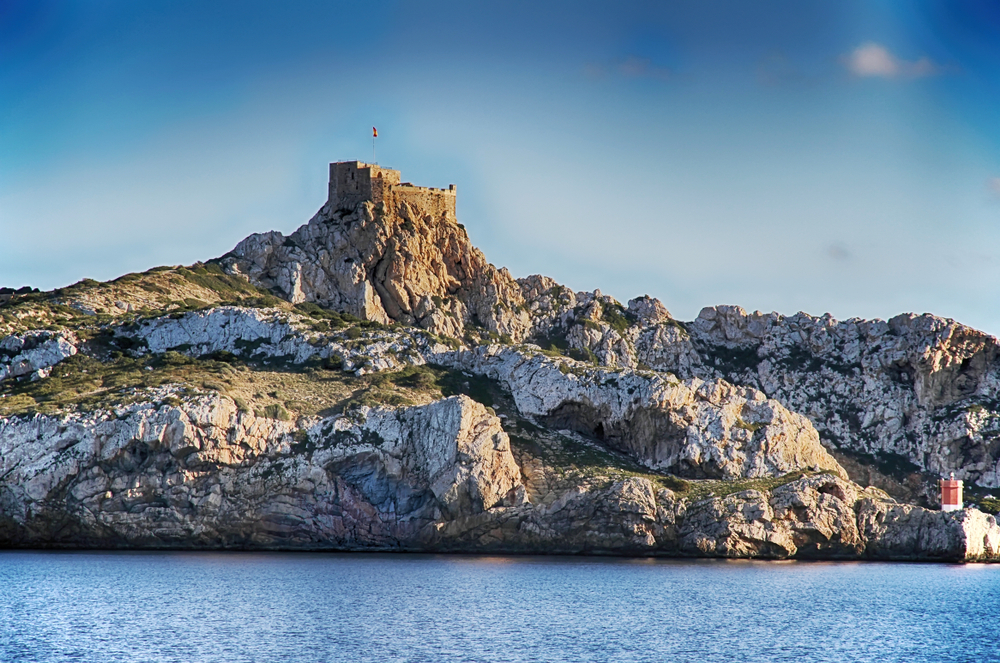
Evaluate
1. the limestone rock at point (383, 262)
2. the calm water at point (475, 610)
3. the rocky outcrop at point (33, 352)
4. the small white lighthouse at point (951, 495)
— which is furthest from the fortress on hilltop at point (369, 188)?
the small white lighthouse at point (951, 495)

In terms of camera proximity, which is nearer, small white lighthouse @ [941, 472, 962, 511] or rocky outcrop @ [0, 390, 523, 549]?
rocky outcrop @ [0, 390, 523, 549]

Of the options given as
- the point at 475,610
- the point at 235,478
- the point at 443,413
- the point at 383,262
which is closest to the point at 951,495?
the point at 443,413

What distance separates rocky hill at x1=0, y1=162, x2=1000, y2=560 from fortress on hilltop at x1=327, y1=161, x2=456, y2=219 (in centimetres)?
→ 26

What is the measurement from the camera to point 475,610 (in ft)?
225

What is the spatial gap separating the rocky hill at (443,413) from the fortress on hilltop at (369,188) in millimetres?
263

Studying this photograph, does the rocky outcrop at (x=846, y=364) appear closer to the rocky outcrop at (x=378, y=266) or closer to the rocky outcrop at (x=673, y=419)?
the rocky outcrop at (x=378, y=266)

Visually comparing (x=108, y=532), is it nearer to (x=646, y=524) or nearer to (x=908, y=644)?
(x=646, y=524)

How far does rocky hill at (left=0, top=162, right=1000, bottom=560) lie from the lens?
9844 cm

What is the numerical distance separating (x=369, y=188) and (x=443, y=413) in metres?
42.6

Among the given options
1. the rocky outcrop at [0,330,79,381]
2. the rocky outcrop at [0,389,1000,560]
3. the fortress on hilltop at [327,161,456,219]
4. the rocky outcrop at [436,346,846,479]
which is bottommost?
the rocky outcrop at [0,389,1000,560]

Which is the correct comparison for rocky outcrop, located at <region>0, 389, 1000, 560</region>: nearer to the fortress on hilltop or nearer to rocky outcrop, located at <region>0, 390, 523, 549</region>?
rocky outcrop, located at <region>0, 390, 523, 549</region>

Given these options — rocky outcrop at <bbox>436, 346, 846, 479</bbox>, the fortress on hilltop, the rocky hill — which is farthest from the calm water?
the fortress on hilltop

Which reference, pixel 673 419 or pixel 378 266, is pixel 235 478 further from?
pixel 378 266

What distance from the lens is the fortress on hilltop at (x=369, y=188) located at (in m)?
137
